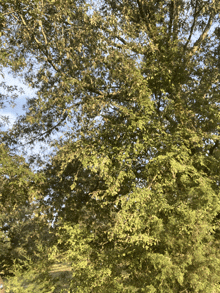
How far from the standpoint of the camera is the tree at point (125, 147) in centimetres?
711

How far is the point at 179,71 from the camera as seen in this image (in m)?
9.87

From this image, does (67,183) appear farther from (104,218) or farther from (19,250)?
(19,250)

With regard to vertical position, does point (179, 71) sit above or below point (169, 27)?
below

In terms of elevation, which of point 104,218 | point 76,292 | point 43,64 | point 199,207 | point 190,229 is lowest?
point 76,292

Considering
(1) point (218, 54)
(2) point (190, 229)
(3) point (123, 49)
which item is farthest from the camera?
(1) point (218, 54)

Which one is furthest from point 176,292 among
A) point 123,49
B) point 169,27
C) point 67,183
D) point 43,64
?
point 169,27

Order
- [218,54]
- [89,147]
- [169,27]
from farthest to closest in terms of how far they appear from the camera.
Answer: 1. [169,27]
2. [218,54]
3. [89,147]

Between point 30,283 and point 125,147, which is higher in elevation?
point 125,147

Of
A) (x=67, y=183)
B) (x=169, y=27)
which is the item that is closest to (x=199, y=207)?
(x=67, y=183)

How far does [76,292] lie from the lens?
7.46 meters

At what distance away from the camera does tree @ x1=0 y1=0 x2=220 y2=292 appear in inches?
280

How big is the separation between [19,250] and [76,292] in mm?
24488

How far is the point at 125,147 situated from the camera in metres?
8.54

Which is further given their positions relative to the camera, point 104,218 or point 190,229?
point 104,218
